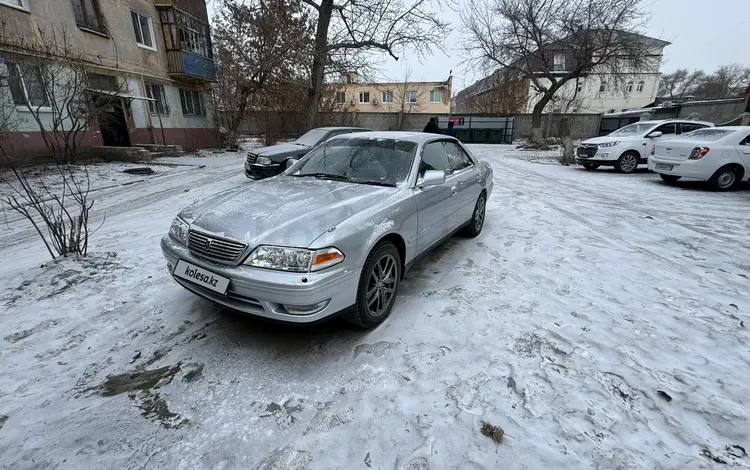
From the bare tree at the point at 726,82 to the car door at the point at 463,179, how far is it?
188ft

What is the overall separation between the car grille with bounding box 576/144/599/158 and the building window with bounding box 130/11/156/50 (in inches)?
677

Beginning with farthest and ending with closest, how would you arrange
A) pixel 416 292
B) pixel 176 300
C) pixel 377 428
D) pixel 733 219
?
pixel 733 219 < pixel 416 292 < pixel 176 300 < pixel 377 428

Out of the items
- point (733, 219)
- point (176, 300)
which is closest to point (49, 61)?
point (176, 300)

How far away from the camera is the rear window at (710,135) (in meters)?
7.32

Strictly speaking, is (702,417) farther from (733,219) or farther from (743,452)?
(733,219)

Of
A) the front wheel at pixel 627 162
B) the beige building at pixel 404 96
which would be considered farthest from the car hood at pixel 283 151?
the beige building at pixel 404 96

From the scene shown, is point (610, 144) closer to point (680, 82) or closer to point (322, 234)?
point (322, 234)

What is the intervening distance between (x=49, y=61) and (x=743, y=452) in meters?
14.2

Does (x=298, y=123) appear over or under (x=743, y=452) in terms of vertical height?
over

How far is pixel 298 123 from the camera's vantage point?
60.6 feet

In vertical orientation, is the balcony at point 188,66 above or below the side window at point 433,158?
above

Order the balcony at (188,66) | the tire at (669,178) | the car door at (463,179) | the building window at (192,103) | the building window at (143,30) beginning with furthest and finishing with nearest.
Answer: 1. the building window at (192,103)
2. the balcony at (188,66)
3. the building window at (143,30)
4. the tire at (669,178)
5. the car door at (463,179)

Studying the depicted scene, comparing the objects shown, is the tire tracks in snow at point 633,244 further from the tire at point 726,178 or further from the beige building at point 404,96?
the beige building at point 404,96

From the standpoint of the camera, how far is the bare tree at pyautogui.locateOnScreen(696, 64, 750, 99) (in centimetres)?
4234
